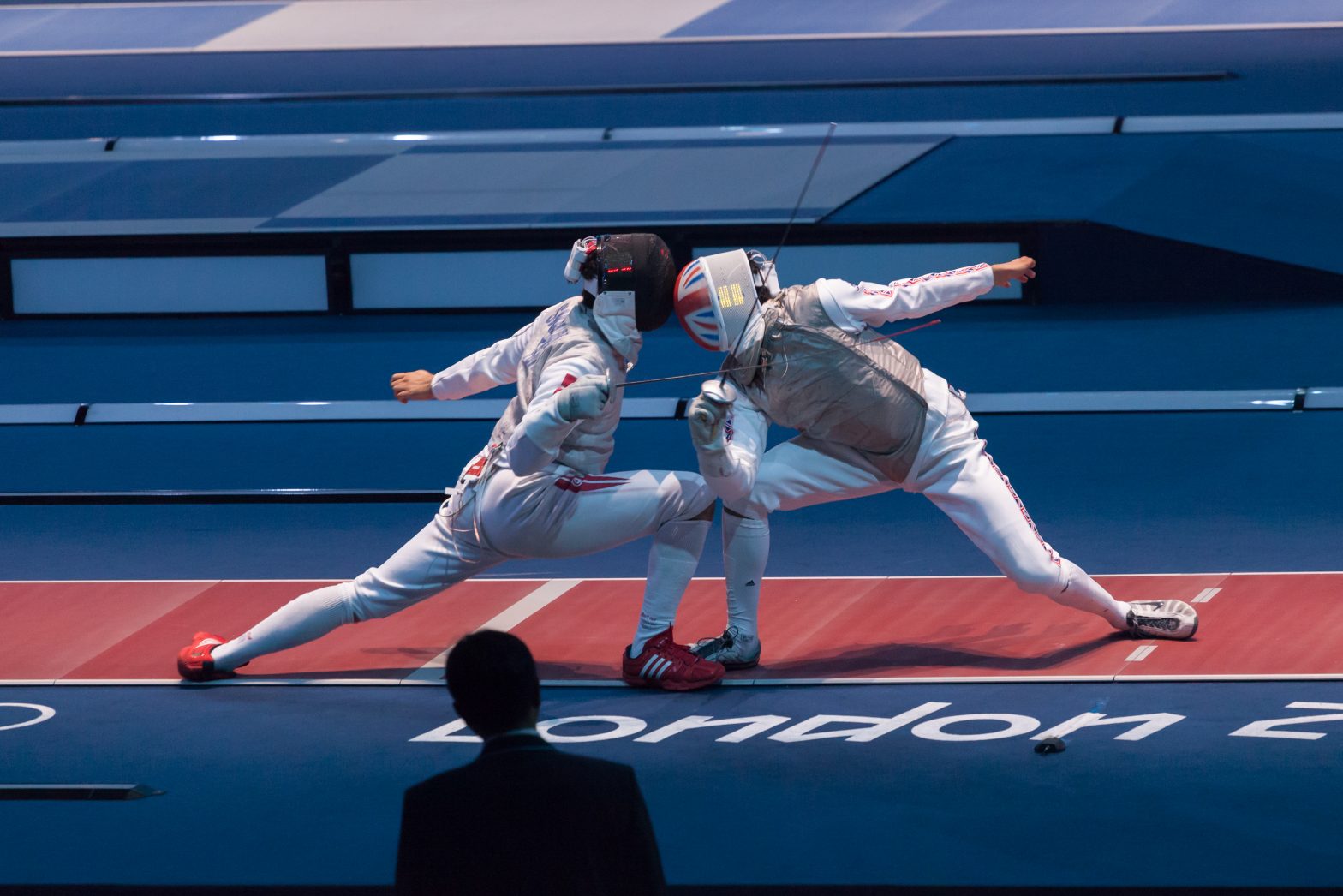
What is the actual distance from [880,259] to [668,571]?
4.62 metres

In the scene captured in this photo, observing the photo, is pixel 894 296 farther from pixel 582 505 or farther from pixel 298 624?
pixel 298 624

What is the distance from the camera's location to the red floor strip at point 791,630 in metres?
4.70

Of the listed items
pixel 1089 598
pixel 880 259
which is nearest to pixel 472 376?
pixel 1089 598

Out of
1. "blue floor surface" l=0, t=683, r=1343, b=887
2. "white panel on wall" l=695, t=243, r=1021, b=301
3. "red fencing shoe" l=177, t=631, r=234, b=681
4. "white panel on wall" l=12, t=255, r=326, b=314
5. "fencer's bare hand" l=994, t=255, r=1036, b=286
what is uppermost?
"white panel on wall" l=12, t=255, r=326, b=314

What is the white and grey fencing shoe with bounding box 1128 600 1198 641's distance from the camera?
4777 millimetres

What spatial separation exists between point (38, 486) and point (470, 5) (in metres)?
6.70

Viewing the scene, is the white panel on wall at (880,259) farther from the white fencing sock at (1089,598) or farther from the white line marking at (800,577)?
the white fencing sock at (1089,598)

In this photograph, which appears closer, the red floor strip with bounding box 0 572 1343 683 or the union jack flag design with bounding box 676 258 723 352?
the union jack flag design with bounding box 676 258 723 352

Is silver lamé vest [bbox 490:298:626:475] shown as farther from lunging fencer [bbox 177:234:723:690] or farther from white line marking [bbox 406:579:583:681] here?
white line marking [bbox 406:579:583:681]

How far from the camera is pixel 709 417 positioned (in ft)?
13.5

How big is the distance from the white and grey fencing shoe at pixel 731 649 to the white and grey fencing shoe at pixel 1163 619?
1084 mm

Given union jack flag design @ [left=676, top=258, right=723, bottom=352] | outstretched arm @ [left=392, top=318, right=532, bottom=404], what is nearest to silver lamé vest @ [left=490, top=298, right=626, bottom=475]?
outstretched arm @ [left=392, top=318, right=532, bottom=404]

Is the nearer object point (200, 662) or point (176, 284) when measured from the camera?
point (200, 662)

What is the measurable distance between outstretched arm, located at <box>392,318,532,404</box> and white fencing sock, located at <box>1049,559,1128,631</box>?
63.6 inches
